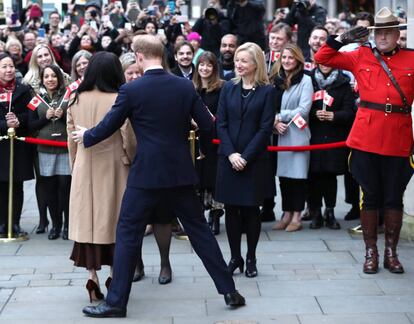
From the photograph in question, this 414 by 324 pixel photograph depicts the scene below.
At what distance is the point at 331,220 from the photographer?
1001cm

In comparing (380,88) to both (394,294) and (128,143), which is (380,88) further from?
(128,143)

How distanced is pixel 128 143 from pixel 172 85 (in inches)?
26.1

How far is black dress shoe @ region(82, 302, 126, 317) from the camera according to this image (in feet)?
22.0

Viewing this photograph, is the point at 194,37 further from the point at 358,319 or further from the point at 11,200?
the point at 358,319

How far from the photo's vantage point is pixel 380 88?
7852 mm

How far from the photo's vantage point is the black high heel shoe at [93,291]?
279 inches

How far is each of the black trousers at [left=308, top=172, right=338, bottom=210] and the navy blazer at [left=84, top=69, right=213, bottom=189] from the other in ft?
11.6

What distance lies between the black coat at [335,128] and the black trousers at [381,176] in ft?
5.54

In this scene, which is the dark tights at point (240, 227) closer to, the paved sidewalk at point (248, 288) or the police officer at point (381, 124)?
the paved sidewalk at point (248, 288)

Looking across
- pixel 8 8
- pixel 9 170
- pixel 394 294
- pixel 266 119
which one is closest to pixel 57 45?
pixel 8 8

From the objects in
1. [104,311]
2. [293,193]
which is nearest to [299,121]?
[293,193]

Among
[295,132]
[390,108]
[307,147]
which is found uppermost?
[390,108]

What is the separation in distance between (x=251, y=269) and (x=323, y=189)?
2383 mm

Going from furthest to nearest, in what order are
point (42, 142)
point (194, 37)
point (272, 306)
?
point (194, 37) < point (42, 142) < point (272, 306)
